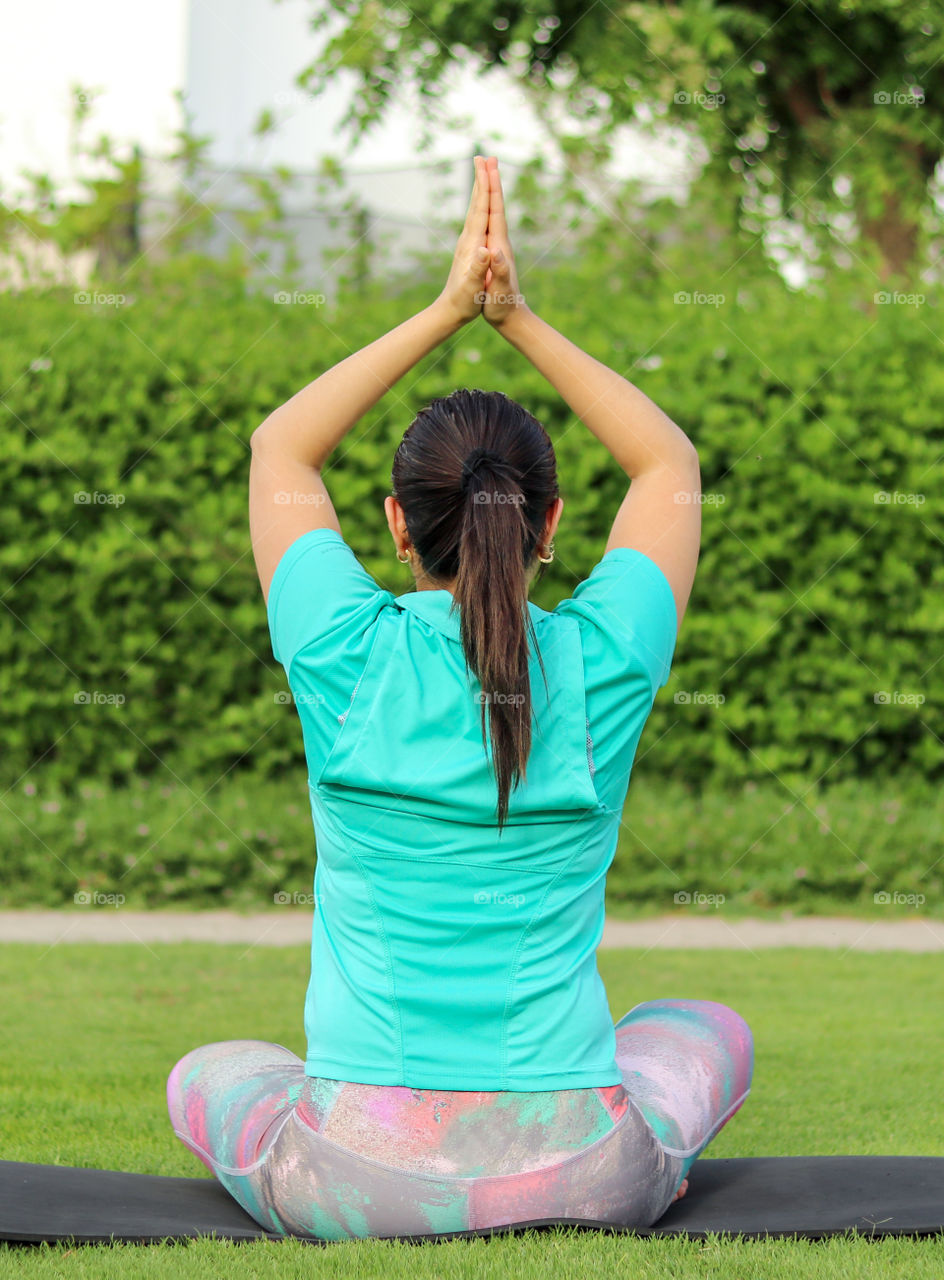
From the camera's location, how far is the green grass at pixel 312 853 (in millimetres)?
6512

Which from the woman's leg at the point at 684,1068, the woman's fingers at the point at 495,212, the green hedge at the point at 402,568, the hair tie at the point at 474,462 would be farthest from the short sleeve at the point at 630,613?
the green hedge at the point at 402,568

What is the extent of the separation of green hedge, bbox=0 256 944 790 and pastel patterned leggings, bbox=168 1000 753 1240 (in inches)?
185

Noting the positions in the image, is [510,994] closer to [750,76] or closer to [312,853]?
[312,853]

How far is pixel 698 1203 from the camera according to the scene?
8.52 feet

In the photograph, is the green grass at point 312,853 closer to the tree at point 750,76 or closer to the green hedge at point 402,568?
the green hedge at point 402,568

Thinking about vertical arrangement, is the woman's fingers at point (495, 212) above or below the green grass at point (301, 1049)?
above

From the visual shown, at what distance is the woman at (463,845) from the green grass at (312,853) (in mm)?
4374

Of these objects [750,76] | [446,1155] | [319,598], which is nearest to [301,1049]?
[446,1155]

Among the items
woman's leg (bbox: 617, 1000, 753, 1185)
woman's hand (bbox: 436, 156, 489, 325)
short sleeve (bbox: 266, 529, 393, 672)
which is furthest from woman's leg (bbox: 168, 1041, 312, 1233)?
woman's hand (bbox: 436, 156, 489, 325)

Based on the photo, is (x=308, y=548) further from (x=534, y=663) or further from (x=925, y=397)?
(x=925, y=397)

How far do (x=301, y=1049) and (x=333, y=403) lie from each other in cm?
249

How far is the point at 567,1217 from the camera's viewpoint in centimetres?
215

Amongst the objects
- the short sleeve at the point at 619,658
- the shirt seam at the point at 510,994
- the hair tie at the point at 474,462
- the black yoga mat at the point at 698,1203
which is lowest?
the black yoga mat at the point at 698,1203

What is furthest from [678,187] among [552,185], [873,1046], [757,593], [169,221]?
[873,1046]
